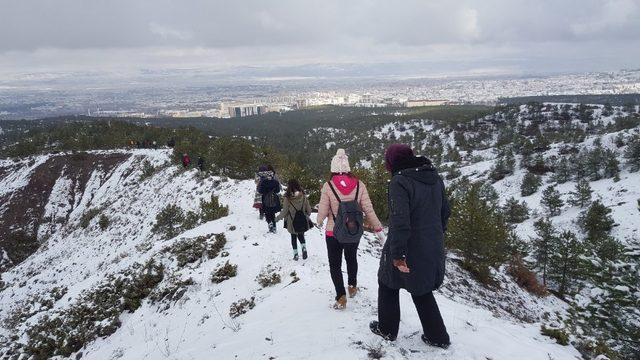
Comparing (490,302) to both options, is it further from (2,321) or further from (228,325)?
(2,321)

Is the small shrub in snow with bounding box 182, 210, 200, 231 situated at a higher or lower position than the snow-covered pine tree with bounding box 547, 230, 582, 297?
higher

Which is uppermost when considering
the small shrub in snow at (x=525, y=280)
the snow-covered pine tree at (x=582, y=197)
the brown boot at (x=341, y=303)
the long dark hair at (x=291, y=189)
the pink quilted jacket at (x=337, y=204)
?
the pink quilted jacket at (x=337, y=204)

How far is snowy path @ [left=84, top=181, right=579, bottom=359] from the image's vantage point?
6.12m

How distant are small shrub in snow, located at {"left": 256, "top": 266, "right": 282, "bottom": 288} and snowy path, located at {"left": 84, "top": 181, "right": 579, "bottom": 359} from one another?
16cm

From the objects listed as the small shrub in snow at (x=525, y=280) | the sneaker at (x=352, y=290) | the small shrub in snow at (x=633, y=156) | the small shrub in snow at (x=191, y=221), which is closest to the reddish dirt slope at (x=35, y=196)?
the small shrub in snow at (x=191, y=221)

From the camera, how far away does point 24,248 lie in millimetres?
39344

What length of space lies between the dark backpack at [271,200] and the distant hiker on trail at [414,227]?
341 inches

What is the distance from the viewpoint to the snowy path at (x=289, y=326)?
6125mm

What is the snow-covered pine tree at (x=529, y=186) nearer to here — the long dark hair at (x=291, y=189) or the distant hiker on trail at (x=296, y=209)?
the distant hiker on trail at (x=296, y=209)

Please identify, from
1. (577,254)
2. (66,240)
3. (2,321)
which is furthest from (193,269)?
(66,240)

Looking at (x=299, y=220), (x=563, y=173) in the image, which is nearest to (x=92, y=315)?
(x=299, y=220)

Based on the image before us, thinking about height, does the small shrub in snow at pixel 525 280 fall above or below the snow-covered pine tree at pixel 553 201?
above

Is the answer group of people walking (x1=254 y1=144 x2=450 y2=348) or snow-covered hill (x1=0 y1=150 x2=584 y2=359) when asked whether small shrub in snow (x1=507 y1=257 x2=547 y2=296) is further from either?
group of people walking (x1=254 y1=144 x2=450 y2=348)

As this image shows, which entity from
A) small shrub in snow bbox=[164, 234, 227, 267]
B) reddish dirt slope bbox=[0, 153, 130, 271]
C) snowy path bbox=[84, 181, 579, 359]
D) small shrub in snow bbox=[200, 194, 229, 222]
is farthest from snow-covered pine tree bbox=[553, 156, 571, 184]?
small shrub in snow bbox=[164, 234, 227, 267]
